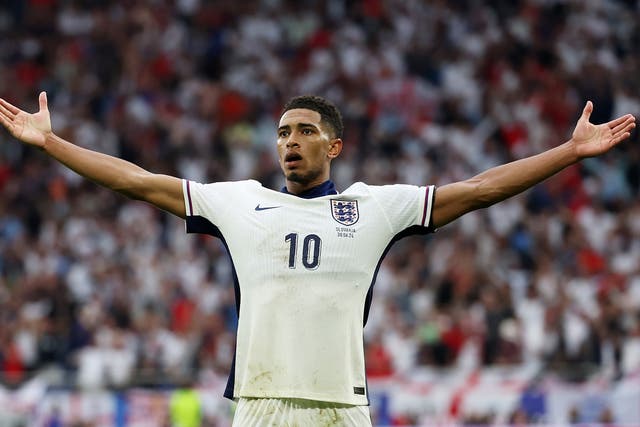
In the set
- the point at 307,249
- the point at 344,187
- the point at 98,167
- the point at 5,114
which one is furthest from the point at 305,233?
the point at 344,187

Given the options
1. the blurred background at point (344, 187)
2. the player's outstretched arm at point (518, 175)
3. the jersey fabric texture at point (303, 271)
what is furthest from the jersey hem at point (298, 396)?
the blurred background at point (344, 187)

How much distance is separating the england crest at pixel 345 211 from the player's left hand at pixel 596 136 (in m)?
0.97

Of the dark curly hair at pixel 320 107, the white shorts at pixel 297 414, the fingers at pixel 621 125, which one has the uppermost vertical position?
the dark curly hair at pixel 320 107

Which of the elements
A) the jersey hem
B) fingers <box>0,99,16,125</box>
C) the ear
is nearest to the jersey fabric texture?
the jersey hem

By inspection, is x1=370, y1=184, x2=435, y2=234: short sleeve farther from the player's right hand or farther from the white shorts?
the player's right hand

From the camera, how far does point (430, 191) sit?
5520 mm

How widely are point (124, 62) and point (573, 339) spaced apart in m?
9.35

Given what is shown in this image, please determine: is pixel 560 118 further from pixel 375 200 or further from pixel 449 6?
pixel 375 200

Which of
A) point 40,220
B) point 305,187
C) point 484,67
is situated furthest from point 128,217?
point 305,187

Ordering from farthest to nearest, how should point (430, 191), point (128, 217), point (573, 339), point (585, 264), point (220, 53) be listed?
point (220, 53)
point (128, 217)
point (585, 264)
point (573, 339)
point (430, 191)

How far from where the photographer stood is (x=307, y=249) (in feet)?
17.5

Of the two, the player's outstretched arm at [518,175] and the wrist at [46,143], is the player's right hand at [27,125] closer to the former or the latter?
the wrist at [46,143]

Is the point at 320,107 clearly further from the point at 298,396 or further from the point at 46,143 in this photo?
the point at 298,396

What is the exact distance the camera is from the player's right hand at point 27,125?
18.0ft
